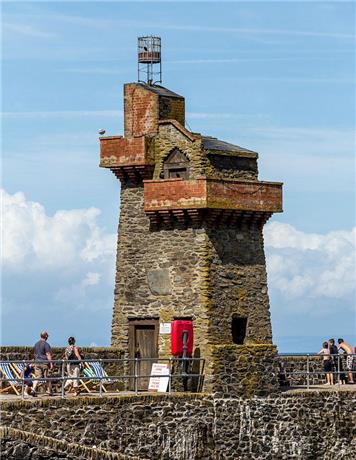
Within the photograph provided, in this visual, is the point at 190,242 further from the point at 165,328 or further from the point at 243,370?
the point at 243,370

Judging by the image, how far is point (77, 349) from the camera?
113ft

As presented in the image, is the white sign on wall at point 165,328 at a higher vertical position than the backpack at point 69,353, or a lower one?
higher

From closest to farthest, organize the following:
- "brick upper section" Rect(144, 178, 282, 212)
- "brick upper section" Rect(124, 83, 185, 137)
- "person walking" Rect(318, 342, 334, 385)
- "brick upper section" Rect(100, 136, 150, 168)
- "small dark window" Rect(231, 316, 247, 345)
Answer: "brick upper section" Rect(144, 178, 282, 212) → "small dark window" Rect(231, 316, 247, 345) → "brick upper section" Rect(100, 136, 150, 168) → "brick upper section" Rect(124, 83, 185, 137) → "person walking" Rect(318, 342, 334, 385)

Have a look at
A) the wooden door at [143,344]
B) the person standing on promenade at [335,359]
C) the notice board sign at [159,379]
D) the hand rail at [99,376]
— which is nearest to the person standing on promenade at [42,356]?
the hand rail at [99,376]

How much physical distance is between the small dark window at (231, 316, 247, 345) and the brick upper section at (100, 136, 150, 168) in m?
4.83

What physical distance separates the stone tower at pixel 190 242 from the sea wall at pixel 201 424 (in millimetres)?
748

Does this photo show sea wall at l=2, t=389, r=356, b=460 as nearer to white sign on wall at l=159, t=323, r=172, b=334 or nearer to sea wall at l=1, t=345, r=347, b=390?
sea wall at l=1, t=345, r=347, b=390

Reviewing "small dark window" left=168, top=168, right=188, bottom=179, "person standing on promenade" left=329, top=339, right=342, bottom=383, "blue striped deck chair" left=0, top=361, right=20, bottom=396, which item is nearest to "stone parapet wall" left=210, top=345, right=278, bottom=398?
"person standing on promenade" left=329, top=339, right=342, bottom=383

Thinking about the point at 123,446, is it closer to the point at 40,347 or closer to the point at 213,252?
the point at 40,347

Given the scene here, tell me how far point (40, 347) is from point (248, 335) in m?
6.28

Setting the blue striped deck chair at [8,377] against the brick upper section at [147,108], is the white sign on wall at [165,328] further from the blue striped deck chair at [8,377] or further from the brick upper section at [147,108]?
the brick upper section at [147,108]

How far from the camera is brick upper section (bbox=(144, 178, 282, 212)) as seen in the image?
35562mm

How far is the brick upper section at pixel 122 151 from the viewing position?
37.2 meters

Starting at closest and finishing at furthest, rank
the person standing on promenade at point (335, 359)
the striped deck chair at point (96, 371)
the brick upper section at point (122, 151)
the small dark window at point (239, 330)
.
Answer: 1. the striped deck chair at point (96, 371)
2. the small dark window at point (239, 330)
3. the brick upper section at point (122, 151)
4. the person standing on promenade at point (335, 359)
